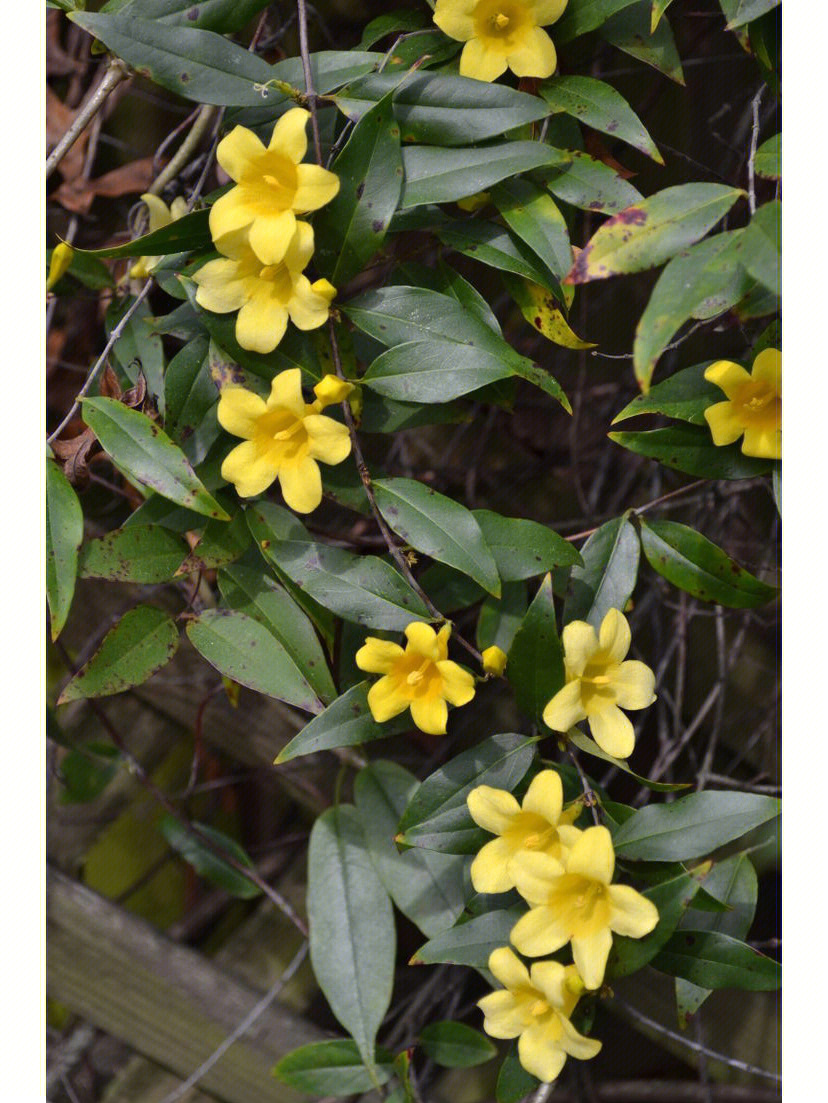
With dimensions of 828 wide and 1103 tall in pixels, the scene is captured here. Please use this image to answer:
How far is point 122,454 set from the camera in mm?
715

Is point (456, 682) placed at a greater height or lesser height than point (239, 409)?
lesser

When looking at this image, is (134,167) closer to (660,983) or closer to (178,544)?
(178,544)

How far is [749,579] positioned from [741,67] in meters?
0.50

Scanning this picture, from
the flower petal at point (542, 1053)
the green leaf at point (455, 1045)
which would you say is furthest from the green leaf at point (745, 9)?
the green leaf at point (455, 1045)

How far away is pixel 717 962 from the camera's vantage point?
71 centimetres

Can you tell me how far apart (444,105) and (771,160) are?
25cm

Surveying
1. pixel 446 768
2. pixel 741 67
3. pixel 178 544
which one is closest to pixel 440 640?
pixel 446 768

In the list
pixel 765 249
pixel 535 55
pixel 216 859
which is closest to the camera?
pixel 765 249

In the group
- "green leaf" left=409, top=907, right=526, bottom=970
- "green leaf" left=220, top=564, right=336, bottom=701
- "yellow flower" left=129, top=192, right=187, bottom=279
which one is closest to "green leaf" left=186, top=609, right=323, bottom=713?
"green leaf" left=220, top=564, right=336, bottom=701

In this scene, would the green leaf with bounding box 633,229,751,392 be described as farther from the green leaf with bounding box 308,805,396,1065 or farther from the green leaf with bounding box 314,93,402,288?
the green leaf with bounding box 308,805,396,1065

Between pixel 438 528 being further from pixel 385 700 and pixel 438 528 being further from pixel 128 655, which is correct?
pixel 128 655

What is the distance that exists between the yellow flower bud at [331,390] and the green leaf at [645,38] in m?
0.36

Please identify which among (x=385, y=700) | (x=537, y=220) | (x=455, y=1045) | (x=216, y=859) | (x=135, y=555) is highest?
(x=537, y=220)

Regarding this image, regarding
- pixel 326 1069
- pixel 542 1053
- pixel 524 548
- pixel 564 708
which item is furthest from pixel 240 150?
pixel 326 1069
